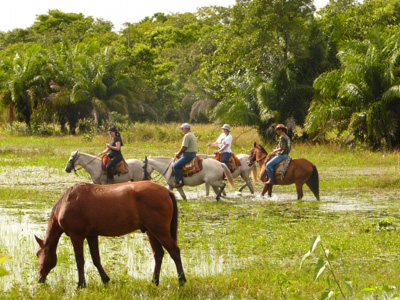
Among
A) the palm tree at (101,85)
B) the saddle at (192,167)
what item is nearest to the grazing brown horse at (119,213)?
the saddle at (192,167)

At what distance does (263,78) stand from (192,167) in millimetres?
16967

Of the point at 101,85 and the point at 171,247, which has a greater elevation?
the point at 101,85

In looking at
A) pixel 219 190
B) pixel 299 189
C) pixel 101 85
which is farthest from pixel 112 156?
pixel 101 85

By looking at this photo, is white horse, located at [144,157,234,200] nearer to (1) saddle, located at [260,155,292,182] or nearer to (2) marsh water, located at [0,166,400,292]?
(2) marsh water, located at [0,166,400,292]

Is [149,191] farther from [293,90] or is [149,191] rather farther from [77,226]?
[293,90]

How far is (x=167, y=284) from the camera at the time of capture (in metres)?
7.11

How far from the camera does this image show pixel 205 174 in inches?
588

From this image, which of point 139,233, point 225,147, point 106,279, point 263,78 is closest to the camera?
point 106,279

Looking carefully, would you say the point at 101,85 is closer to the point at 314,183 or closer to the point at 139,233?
the point at 314,183

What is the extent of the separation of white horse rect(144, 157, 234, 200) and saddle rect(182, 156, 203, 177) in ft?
0.33

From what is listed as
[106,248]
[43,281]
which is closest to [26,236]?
[106,248]

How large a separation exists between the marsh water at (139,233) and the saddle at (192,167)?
62 centimetres

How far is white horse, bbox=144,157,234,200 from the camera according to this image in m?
14.9

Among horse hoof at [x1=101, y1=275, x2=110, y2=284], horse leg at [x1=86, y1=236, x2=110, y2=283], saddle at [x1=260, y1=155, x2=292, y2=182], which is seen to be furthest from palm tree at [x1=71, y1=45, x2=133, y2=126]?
horse hoof at [x1=101, y1=275, x2=110, y2=284]
